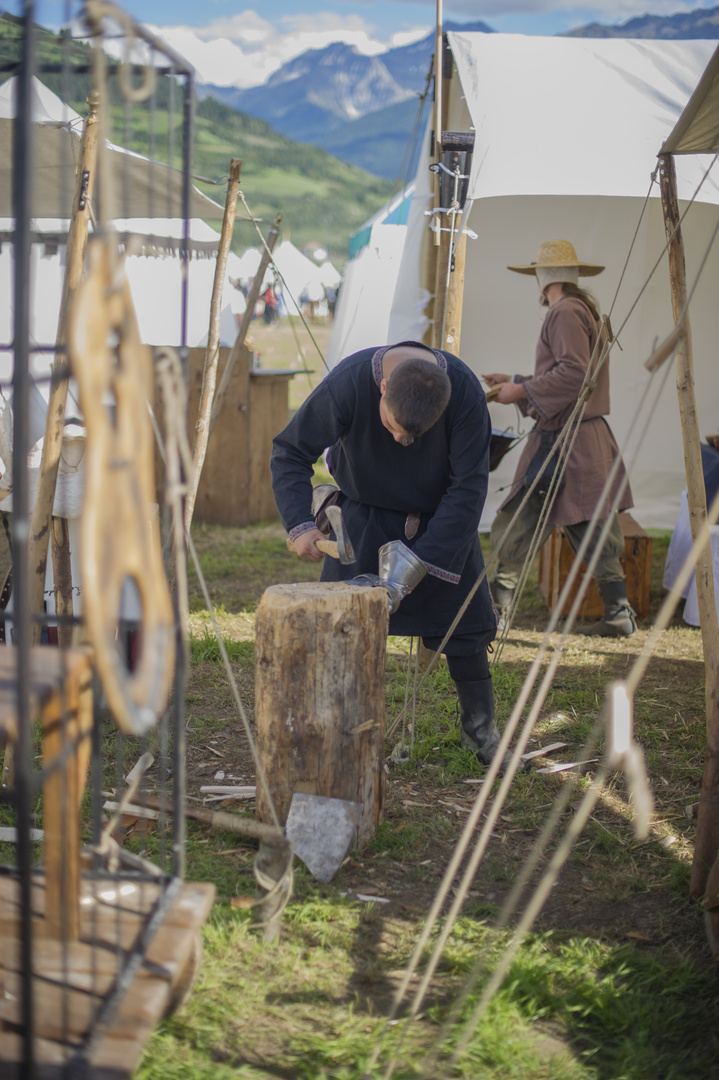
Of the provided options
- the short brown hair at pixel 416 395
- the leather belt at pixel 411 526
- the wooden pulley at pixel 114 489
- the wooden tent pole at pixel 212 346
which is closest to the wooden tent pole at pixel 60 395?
the wooden tent pole at pixel 212 346

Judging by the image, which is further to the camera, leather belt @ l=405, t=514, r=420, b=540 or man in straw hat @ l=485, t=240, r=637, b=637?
man in straw hat @ l=485, t=240, r=637, b=637

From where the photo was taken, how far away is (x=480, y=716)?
9.69 ft

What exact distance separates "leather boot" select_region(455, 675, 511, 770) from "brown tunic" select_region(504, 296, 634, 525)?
1444 millimetres

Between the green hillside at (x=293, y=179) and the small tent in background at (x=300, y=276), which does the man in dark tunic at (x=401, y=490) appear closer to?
the small tent in background at (x=300, y=276)

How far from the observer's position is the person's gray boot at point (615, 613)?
432 cm

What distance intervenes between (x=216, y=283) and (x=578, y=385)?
173 cm

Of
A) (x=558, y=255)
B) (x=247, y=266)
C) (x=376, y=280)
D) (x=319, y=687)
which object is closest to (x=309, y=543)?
(x=319, y=687)

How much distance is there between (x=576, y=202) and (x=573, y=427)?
7.86 ft

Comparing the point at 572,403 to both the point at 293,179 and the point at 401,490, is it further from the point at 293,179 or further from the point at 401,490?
the point at 293,179

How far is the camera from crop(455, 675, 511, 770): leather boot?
2932 millimetres

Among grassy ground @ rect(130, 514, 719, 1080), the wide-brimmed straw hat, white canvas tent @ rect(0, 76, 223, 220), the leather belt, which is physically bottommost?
grassy ground @ rect(130, 514, 719, 1080)

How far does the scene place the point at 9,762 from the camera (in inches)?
101

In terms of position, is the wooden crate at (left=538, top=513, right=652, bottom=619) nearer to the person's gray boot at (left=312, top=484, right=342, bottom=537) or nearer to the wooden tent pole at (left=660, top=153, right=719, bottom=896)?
the person's gray boot at (left=312, top=484, right=342, bottom=537)

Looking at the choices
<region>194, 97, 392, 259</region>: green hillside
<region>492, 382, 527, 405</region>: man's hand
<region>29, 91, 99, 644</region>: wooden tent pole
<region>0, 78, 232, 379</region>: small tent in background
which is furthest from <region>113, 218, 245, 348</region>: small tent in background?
<region>194, 97, 392, 259</region>: green hillside
